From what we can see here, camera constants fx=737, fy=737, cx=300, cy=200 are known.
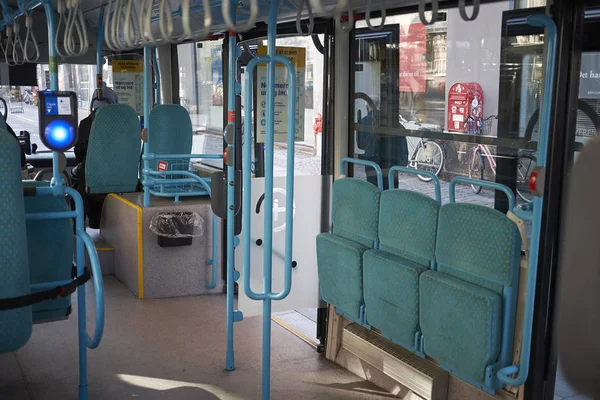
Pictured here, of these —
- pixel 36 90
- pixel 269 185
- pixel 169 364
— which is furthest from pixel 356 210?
pixel 36 90

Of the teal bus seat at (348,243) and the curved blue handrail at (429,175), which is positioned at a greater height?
the curved blue handrail at (429,175)

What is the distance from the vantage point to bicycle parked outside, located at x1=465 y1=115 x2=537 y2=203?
333cm

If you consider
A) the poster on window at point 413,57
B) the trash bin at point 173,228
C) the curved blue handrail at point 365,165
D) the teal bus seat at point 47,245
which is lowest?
the trash bin at point 173,228

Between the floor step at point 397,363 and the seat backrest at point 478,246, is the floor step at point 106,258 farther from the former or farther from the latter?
the seat backrest at point 478,246

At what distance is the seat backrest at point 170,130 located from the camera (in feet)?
20.7

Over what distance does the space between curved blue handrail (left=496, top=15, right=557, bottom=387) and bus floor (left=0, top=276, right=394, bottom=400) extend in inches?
44.9

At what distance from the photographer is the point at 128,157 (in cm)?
636

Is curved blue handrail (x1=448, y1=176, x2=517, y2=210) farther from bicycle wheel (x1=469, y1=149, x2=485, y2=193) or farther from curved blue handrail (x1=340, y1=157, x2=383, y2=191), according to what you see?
curved blue handrail (x1=340, y1=157, x2=383, y2=191)

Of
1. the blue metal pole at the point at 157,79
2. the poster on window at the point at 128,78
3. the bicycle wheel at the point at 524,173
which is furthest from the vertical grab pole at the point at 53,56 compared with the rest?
the poster on window at the point at 128,78

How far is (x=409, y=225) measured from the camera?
375 centimetres

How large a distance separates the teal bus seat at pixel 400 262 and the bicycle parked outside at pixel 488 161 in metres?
0.26

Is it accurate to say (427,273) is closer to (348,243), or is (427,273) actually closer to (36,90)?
(348,243)

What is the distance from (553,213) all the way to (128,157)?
13.5ft

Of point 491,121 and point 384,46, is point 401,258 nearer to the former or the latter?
point 491,121
